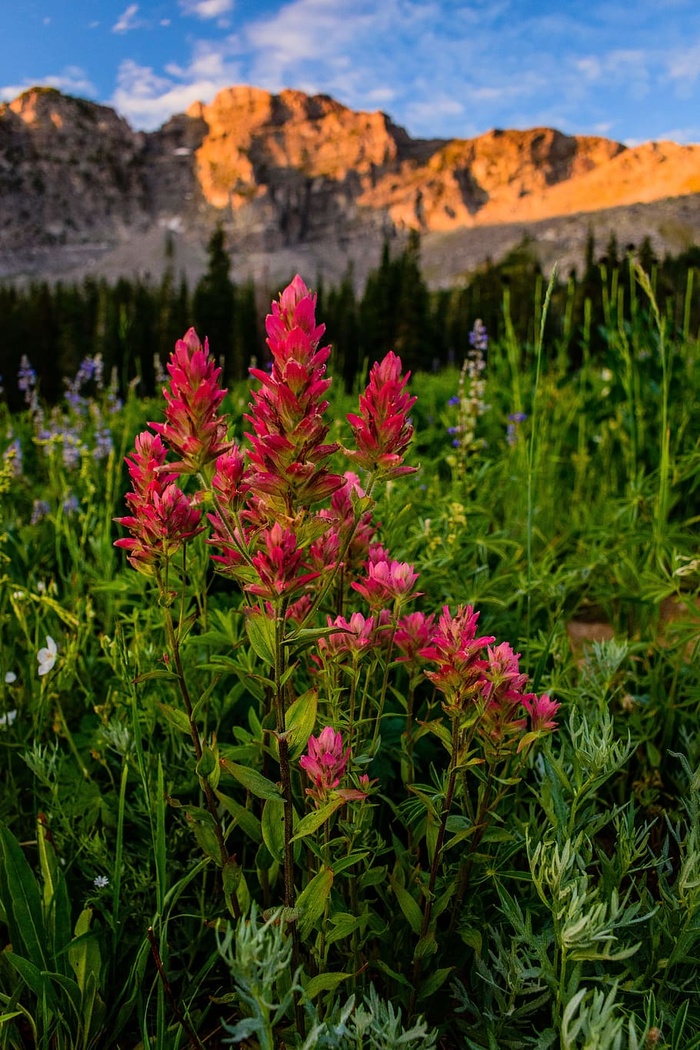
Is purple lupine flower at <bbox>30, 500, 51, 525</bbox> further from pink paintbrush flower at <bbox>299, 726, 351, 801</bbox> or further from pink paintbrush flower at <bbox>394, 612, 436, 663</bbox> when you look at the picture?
pink paintbrush flower at <bbox>299, 726, 351, 801</bbox>

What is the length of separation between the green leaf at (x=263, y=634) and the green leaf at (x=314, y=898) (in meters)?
0.39

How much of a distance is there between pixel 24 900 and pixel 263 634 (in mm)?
955

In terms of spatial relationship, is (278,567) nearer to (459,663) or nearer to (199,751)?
(459,663)

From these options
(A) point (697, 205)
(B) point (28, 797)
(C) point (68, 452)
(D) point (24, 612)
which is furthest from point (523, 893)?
(A) point (697, 205)

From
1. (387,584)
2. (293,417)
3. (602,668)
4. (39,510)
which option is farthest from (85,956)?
(39,510)

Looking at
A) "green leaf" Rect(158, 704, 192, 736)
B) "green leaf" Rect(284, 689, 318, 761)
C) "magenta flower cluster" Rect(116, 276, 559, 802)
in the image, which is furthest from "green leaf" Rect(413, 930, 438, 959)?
"green leaf" Rect(158, 704, 192, 736)

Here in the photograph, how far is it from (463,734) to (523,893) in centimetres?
59

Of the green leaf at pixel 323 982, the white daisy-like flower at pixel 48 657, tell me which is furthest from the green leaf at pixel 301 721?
the white daisy-like flower at pixel 48 657

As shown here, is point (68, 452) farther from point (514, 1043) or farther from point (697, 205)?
point (697, 205)

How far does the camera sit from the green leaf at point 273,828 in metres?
1.30

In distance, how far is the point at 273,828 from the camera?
4.42ft

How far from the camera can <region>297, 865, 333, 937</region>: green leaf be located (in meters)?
1.16

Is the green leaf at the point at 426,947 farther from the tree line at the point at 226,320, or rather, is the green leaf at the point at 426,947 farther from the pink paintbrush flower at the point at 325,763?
the tree line at the point at 226,320

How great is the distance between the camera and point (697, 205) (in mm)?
191000
